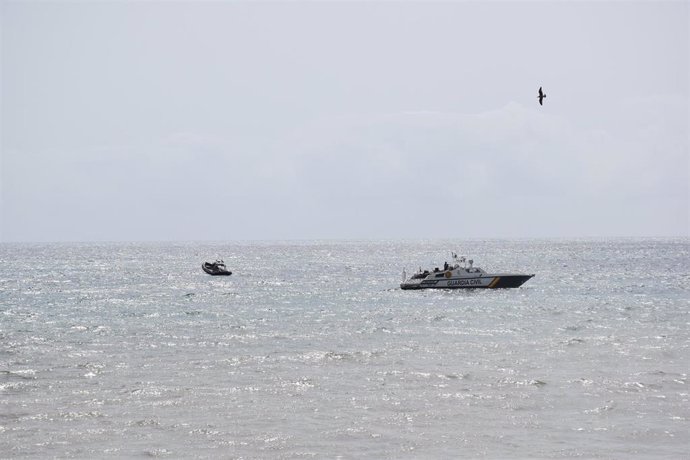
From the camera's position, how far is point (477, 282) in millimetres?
86875

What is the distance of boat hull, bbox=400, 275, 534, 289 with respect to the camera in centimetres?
8675

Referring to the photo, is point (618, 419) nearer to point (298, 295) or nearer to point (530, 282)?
point (298, 295)

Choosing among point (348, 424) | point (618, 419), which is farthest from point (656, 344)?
point (348, 424)

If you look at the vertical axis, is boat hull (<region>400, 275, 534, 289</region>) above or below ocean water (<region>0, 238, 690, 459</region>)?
above

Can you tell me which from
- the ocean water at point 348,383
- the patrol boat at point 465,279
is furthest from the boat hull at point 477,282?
the ocean water at point 348,383

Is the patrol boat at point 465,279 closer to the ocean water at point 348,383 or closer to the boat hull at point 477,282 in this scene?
the boat hull at point 477,282

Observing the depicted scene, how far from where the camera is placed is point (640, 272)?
123 meters

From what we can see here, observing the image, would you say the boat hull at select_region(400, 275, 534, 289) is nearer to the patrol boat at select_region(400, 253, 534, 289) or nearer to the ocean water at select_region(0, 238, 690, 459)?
the patrol boat at select_region(400, 253, 534, 289)

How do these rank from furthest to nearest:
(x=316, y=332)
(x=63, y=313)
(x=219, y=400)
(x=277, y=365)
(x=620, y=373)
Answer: (x=63, y=313) → (x=316, y=332) → (x=277, y=365) → (x=620, y=373) → (x=219, y=400)

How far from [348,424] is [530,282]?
78.8 meters

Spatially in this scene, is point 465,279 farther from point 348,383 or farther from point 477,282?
point 348,383

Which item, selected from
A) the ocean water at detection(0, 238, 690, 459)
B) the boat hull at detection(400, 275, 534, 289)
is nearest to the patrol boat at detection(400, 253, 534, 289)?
the boat hull at detection(400, 275, 534, 289)

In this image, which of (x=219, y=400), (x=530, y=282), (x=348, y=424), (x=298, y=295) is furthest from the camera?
(x=530, y=282)

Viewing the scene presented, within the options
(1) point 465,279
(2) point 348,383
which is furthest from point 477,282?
(2) point 348,383
